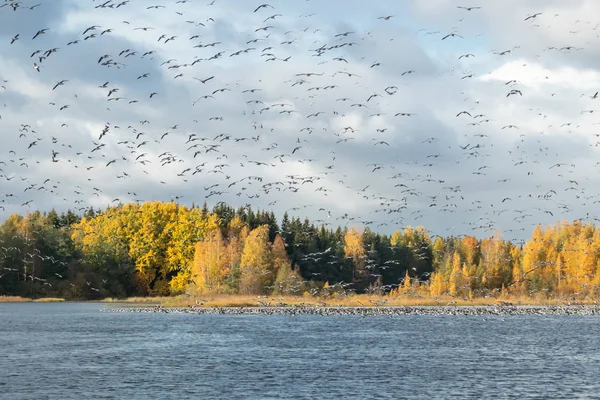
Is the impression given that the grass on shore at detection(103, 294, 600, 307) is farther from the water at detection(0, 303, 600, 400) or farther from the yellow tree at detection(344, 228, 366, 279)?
the water at detection(0, 303, 600, 400)

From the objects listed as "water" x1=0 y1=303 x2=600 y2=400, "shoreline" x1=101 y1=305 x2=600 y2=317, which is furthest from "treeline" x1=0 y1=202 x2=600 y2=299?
"water" x1=0 y1=303 x2=600 y2=400

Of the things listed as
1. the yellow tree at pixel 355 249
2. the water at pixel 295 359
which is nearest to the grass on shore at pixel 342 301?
the yellow tree at pixel 355 249

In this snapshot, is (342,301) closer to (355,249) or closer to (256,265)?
(256,265)

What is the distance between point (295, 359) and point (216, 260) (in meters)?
79.3

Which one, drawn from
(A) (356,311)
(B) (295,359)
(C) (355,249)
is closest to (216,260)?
(A) (356,311)

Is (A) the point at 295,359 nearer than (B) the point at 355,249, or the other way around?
(A) the point at 295,359

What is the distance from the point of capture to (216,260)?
137000mm

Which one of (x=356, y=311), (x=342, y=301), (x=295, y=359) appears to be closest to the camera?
(x=295, y=359)

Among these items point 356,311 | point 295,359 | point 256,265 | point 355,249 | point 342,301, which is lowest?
point 295,359

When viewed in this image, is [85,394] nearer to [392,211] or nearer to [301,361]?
[301,361]

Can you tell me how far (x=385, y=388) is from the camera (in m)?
45.3

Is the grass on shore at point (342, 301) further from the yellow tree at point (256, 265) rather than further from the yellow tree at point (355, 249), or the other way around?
the yellow tree at point (355, 249)

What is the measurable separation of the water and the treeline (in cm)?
3805

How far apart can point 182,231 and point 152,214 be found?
22.1 ft
